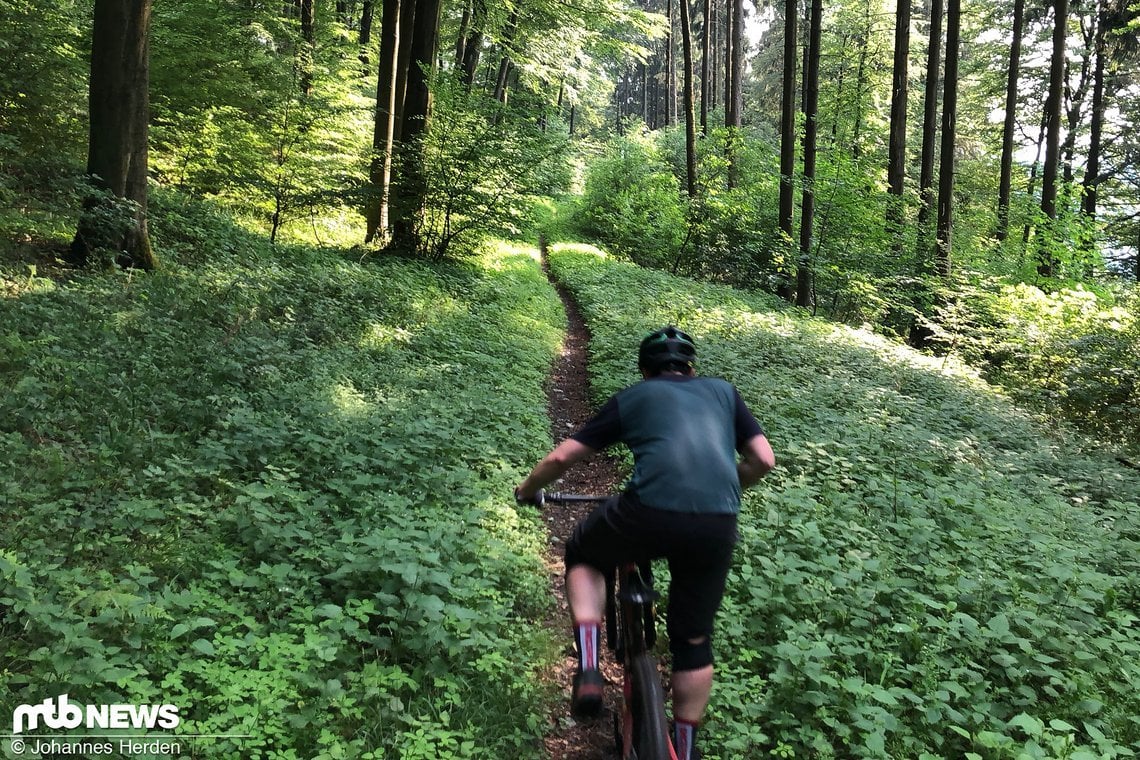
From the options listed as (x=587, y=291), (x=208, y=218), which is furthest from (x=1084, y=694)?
(x=587, y=291)

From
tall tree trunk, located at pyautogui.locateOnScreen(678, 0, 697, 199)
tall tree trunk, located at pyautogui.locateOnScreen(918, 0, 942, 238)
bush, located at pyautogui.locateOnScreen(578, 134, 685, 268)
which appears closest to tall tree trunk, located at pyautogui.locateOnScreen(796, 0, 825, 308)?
tall tree trunk, located at pyautogui.locateOnScreen(918, 0, 942, 238)

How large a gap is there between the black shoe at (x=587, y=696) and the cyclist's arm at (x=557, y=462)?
0.86 metres

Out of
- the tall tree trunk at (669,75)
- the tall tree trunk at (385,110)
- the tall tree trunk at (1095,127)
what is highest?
the tall tree trunk at (669,75)

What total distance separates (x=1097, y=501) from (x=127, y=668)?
29.1ft

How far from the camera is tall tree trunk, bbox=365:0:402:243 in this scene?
13992 millimetres

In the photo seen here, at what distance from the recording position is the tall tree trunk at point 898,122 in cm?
1836

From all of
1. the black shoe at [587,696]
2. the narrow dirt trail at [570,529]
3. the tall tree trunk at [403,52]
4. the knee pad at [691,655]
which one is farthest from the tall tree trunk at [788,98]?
the black shoe at [587,696]

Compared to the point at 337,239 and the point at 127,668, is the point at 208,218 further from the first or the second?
the point at 127,668

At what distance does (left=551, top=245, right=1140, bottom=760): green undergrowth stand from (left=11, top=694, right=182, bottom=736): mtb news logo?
2.77m

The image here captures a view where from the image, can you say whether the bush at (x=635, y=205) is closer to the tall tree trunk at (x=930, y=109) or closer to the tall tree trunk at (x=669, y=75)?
the tall tree trunk at (x=669, y=75)

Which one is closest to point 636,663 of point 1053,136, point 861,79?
point 1053,136

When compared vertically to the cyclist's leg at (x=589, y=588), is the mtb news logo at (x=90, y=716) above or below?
below

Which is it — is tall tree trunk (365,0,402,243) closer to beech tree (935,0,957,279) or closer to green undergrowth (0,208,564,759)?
green undergrowth (0,208,564,759)

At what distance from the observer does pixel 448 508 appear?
5.60 m
